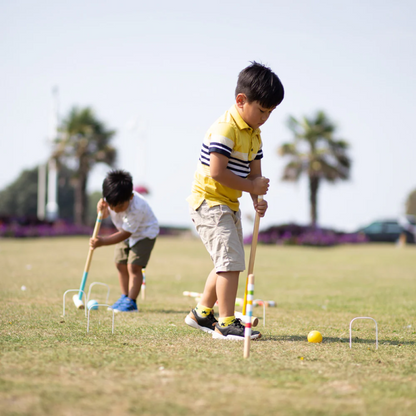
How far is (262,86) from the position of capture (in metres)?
3.75

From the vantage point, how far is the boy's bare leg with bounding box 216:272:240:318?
3.87 m

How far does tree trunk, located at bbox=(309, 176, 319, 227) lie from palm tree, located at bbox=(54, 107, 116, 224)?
1107 cm

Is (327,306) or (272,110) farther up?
(272,110)

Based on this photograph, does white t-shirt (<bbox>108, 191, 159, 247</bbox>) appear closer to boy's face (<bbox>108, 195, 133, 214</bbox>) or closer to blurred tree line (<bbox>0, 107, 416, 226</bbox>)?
boy's face (<bbox>108, 195, 133, 214</bbox>)

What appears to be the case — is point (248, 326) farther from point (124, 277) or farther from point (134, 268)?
point (124, 277)

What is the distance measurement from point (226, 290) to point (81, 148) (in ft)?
86.0

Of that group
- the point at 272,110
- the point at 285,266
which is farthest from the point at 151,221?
the point at 285,266

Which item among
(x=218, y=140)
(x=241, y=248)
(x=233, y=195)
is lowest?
(x=241, y=248)

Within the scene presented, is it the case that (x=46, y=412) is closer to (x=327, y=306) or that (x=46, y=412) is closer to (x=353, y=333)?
(x=353, y=333)

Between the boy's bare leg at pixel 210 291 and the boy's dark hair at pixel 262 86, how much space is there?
1376mm

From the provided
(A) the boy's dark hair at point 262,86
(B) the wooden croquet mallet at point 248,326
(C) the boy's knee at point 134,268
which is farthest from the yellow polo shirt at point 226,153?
(C) the boy's knee at point 134,268

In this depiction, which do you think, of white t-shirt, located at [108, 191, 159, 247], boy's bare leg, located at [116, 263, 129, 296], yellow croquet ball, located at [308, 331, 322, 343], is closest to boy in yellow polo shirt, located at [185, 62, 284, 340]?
yellow croquet ball, located at [308, 331, 322, 343]

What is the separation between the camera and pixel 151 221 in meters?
5.80

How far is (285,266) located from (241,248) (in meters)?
9.74
